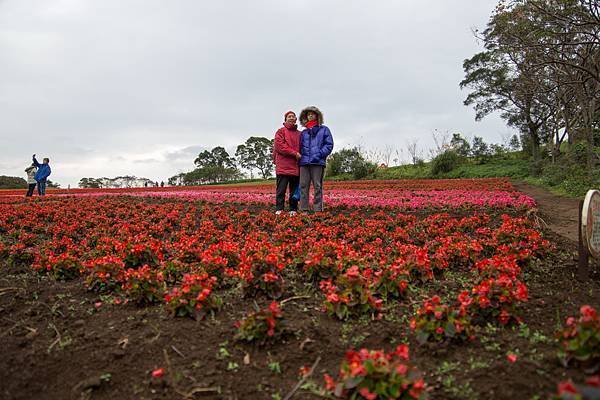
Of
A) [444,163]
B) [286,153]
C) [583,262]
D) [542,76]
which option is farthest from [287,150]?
[444,163]

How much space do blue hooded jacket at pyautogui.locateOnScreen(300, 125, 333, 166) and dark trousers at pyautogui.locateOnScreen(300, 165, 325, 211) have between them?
148mm

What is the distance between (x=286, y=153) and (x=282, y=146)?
6.3 inches

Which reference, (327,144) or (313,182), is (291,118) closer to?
(327,144)

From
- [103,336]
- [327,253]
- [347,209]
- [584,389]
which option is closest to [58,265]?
[103,336]

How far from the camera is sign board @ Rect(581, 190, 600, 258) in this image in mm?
3879

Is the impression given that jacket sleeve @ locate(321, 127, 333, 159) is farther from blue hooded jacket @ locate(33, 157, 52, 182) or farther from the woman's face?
blue hooded jacket @ locate(33, 157, 52, 182)

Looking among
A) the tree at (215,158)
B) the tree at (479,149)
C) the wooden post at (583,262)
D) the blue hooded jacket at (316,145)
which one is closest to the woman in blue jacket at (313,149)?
the blue hooded jacket at (316,145)

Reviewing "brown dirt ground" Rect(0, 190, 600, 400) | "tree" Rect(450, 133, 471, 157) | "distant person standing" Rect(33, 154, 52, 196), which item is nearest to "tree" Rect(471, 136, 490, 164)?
"tree" Rect(450, 133, 471, 157)

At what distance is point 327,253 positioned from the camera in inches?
191

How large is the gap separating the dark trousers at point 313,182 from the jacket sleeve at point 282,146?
0.38m

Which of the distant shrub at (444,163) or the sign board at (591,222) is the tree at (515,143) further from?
the sign board at (591,222)

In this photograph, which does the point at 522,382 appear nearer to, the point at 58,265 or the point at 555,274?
the point at 555,274

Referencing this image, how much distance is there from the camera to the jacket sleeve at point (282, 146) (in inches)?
342

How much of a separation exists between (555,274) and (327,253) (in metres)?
2.39
